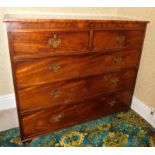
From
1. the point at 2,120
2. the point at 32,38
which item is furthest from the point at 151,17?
the point at 2,120

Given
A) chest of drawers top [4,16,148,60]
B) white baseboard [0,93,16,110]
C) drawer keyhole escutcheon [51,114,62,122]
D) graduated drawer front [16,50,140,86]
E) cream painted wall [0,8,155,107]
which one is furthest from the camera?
white baseboard [0,93,16,110]

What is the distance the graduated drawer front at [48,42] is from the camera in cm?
116

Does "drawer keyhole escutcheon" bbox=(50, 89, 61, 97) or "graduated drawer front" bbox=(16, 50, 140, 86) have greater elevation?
"graduated drawer front" bbox=(16, 50, 140, 86)

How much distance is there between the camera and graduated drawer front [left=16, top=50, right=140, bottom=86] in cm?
126

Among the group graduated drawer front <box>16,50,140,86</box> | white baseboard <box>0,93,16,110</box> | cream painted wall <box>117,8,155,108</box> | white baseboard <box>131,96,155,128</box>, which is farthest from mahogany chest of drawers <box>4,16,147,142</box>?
white baseboard <box>0,93,16,110</box>

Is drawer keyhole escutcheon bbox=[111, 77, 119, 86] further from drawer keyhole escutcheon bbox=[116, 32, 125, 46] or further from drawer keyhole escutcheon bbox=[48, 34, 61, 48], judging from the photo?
drawer keyhole escutcheon bbox=[48, 34, 61, 48]

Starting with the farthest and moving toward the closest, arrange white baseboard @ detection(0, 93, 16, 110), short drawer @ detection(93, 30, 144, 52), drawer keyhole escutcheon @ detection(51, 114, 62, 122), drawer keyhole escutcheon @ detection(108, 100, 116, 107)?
white baseboard @ detection(0, 93, 16, 110), drawer keyhole escutcheon @ detection(108, 100, 116, 107), drawer keyhole escutcheon @ detection(51, 114, 62, 122), short drawer @ detection(93, 30, 144, 52)

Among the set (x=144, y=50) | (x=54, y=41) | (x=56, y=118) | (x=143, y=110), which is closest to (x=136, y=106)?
(x=143, y=110)

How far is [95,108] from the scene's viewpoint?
174 centimetres

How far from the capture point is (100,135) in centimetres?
166

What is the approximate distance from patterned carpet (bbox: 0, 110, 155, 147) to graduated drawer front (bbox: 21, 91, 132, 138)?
77 millimetres

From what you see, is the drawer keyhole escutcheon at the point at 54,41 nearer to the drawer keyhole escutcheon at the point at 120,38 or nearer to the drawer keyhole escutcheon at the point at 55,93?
the drawer keyhole escutcheon at the point at 55,93
